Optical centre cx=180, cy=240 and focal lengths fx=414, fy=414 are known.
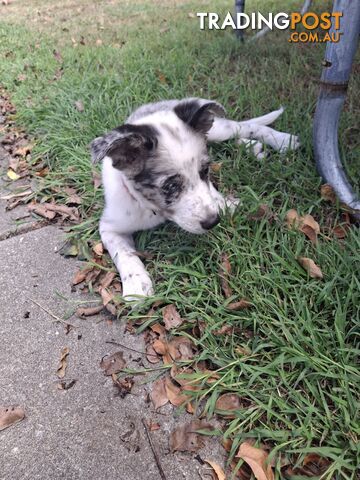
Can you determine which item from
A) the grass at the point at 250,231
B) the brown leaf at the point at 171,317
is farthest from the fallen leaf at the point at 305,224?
the brown leaf at the point at 171,317

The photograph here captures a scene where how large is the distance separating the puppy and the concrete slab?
45 cm

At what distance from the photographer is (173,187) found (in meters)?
2.66

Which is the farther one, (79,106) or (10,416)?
(79,106)

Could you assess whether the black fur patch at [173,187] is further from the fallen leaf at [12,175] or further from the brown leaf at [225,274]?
the fallen leaf at [12,175]

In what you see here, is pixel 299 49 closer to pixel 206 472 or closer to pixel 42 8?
pixel 206 472

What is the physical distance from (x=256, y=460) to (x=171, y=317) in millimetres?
957

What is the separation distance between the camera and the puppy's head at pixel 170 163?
8.42 ft

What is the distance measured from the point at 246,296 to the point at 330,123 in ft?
4.57

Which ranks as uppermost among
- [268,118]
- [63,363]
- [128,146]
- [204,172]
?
[128,146]

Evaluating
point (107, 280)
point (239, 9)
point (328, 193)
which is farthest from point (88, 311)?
point (239, 9)

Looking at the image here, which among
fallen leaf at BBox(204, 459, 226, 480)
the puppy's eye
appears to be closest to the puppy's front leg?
the puppy's eye

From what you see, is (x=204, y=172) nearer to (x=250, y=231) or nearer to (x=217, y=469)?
(x=250, y=231)

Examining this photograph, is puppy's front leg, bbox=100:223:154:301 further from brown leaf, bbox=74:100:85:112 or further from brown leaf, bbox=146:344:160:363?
brown leaf, bbox=74:100:85:112

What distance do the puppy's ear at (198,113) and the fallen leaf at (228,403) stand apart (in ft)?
5.64
